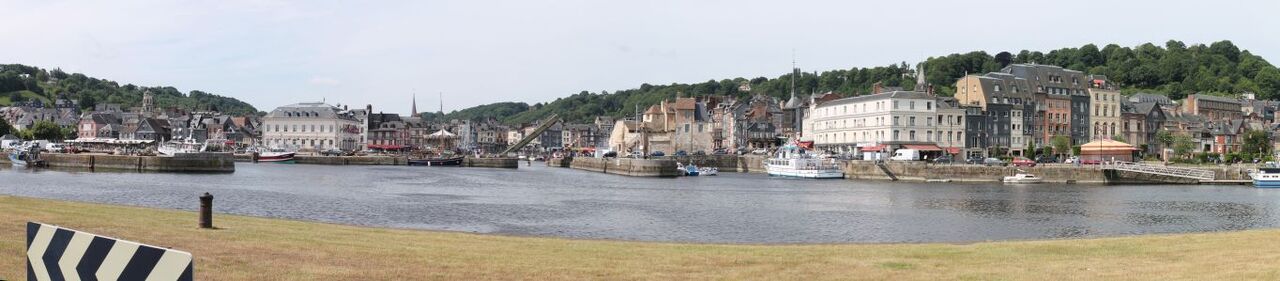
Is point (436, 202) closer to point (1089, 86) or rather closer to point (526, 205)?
→ point (526, 205)

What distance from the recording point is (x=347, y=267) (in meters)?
15.8

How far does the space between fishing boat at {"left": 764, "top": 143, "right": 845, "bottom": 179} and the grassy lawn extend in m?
75.2

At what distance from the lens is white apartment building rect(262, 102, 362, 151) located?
168m

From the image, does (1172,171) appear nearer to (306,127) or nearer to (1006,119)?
→ (1006,119)

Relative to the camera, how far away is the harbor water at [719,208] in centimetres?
3828

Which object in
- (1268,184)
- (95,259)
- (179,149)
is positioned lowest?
(1268,184)

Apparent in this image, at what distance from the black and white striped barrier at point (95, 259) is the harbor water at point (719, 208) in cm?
2673

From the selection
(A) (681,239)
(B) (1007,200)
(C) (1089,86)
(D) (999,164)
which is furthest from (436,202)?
(C) (1089,86)

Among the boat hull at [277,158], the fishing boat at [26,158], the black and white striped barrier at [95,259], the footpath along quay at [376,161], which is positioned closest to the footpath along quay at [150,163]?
the fishing boat at [26,158]

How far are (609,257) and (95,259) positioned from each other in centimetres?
1370

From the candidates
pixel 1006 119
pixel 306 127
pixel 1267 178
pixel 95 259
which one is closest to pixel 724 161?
pixel 1006 119

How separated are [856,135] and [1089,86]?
41805 millimetres

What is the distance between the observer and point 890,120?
4850 inches

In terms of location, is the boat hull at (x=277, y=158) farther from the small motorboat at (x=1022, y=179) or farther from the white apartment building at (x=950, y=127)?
the small motorboat at (x=1022, y=179)
